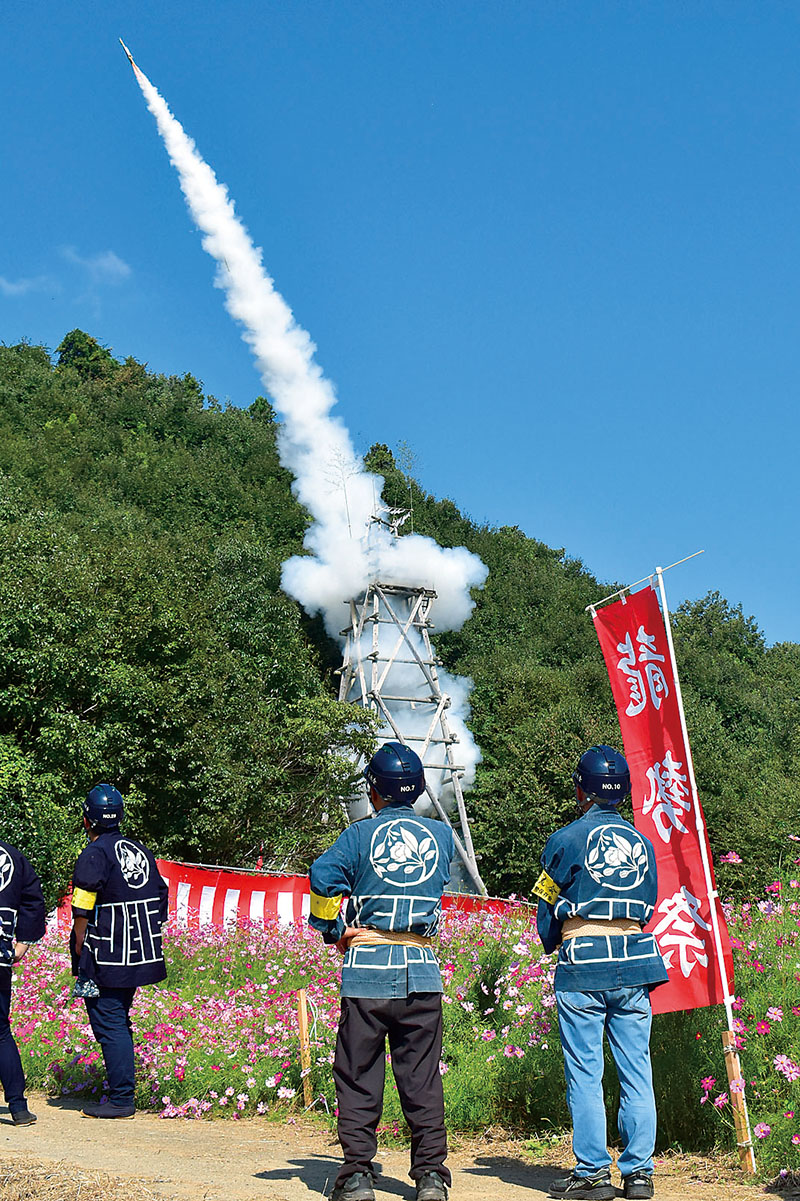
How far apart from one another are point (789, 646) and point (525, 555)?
2090 centimetres

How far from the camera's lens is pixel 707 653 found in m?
59.0

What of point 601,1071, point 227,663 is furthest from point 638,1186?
point 227,663

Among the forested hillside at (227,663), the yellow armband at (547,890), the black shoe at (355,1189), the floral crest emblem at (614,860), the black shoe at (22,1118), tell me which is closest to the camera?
the black shoe at (355,1189)

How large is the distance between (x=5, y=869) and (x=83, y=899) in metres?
0.56

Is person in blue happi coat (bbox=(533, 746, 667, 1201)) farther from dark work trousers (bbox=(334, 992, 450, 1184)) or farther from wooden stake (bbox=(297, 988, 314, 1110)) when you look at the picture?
wooden stake (bbox=(297, 988, 314, 1110))

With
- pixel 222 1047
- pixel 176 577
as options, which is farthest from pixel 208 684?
pixel 222 1047

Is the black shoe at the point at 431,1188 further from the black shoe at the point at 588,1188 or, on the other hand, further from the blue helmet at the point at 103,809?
the blue helmet at the point at 103,809

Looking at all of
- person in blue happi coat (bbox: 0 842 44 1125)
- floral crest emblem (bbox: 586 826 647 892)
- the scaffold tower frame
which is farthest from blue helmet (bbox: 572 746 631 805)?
the scaffold tower frame

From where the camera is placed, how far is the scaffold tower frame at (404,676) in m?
35.2

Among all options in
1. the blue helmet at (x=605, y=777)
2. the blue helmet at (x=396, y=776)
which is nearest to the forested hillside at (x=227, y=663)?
A: the blue helmet at (x=605, y=777)

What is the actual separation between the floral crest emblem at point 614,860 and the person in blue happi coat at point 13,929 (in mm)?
4050

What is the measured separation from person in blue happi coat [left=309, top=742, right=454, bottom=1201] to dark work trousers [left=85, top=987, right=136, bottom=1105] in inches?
113

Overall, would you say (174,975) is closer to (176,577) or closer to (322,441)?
(176,577)

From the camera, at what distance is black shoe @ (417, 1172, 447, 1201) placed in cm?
479
